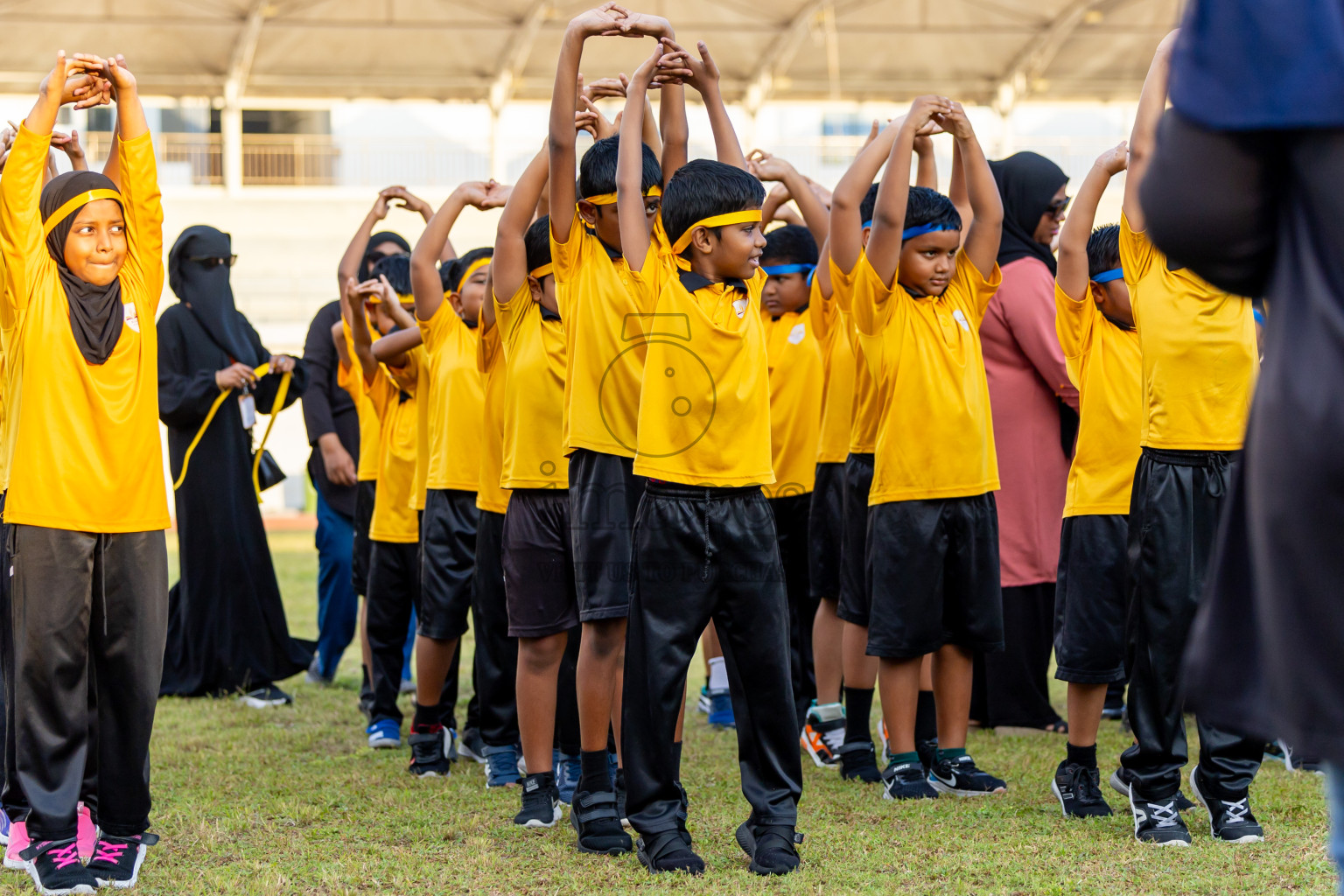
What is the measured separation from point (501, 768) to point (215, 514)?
2701 mm

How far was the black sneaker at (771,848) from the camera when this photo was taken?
3.41 metres

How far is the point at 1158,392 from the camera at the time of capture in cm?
371

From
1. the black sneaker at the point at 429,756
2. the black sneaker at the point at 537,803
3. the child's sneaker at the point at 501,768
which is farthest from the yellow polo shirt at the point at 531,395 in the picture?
the black sneaker at the point at 429,756

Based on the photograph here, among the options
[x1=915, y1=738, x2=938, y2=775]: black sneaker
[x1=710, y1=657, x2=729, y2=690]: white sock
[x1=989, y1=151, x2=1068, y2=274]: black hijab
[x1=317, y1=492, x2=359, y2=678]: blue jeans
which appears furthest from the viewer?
[x1=317, y1=492, x2=359, y2=678]: blue jeans

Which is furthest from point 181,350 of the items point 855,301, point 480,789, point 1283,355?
point 1283,355

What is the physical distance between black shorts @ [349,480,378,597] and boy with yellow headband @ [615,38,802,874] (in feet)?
9.44

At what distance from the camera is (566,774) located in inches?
173

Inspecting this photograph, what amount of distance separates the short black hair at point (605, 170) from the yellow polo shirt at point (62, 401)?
120 cm

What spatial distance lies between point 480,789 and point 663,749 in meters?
1.28

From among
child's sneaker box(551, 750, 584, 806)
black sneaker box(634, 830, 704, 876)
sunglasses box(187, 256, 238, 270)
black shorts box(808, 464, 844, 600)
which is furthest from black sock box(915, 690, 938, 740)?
sunglasses box(187, 256, 238, 270)

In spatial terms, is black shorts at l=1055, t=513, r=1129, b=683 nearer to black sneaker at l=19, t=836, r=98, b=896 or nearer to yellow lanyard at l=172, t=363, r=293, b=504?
black sneaker at l=19, t=836, r=98, b=896

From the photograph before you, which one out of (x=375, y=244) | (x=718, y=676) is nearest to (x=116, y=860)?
(x=718, y=676)

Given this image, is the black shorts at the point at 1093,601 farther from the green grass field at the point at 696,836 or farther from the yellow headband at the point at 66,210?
the yellow headband at the point at 66,210

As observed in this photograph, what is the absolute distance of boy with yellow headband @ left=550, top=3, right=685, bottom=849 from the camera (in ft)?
12.3
